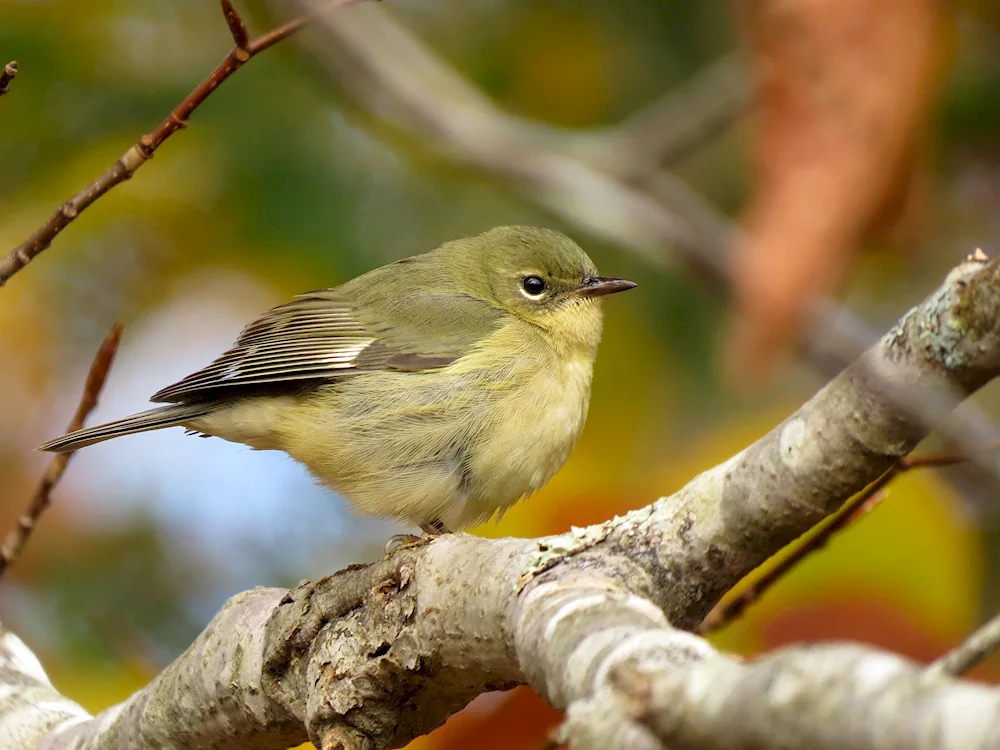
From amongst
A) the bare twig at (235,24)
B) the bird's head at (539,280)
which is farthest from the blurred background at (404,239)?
the bare twig at (235,24)

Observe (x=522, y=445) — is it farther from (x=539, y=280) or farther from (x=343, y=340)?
(x=539, y=280)

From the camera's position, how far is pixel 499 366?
4.02 meters

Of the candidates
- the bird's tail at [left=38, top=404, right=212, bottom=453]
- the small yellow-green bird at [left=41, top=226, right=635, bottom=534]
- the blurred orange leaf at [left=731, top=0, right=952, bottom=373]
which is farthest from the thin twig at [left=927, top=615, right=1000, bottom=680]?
the bird's tail at [left=38, top=404, right=212, bottom=453]

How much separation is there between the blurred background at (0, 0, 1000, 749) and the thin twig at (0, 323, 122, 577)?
4.40 feet

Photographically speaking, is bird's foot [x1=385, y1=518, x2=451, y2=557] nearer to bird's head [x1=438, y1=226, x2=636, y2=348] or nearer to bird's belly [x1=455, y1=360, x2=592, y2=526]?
bird's belly [x1=455, y1=360, x2=592, y2=526]

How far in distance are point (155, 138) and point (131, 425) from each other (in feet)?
4.91

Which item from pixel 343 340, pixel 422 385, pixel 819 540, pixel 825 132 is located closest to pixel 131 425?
pixel 343 340

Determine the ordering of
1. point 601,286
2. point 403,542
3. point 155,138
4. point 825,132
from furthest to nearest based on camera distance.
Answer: point 601,286 < point 403,542 < point 155,138 < point 825,132

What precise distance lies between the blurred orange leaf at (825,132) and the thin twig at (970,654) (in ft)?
3.39

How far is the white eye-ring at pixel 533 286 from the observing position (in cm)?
462

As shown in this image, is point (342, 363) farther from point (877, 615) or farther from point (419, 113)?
point (877, 615)

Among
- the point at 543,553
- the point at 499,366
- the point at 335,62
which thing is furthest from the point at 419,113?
the point at 543,553

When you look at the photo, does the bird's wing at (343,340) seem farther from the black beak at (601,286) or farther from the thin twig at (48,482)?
the thin twig at (48,482)

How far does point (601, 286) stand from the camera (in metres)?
4.56
